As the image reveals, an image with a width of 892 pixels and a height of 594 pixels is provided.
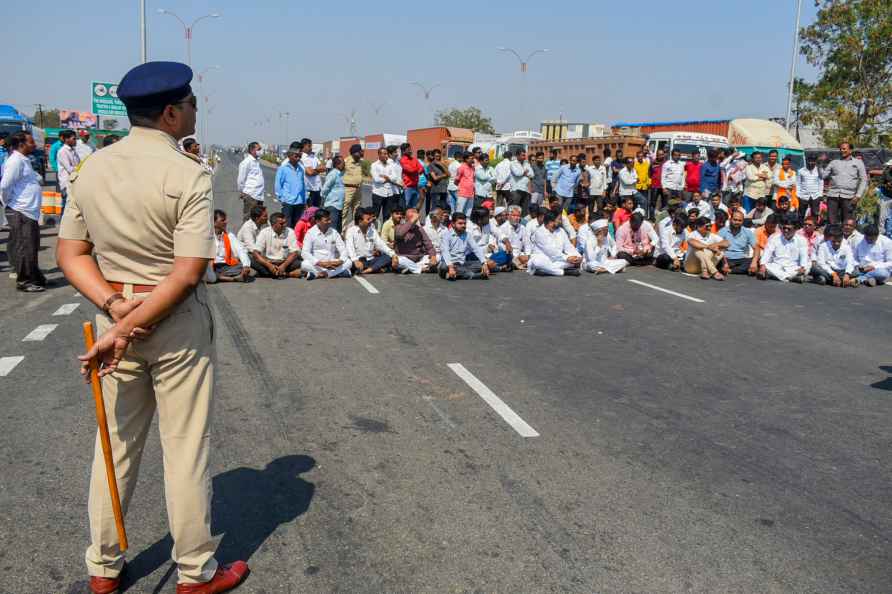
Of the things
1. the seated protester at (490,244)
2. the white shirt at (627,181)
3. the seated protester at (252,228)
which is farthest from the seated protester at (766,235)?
the seated protester at (252,228)

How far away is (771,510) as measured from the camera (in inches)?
165

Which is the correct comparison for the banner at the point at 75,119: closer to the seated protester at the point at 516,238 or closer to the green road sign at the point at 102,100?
the green road sign at the point at 102,100

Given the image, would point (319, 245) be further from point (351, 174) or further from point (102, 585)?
point (102, 585)

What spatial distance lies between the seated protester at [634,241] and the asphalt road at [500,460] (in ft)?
19.0

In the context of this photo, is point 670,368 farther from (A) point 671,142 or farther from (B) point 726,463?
(A) point 671,142

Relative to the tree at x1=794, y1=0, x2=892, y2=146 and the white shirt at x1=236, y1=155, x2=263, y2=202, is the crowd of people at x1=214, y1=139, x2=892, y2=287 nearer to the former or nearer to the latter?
the white shirt at x1=236, y1=155, x2=263, y2=202

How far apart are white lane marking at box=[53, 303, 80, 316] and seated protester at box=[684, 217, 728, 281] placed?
9545mm

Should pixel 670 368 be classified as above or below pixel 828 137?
below

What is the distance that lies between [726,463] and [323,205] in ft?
36.9

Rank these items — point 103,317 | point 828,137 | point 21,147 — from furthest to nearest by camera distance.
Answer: point 828,137, point 21,147, point 103,317

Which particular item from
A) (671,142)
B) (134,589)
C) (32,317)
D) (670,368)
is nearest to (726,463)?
(670,368)

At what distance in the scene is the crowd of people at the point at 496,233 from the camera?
12.5 meters

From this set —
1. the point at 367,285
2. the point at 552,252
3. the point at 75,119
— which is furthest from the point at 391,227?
the point at 75,119


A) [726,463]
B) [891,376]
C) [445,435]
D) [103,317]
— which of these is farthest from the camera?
[891,376]
